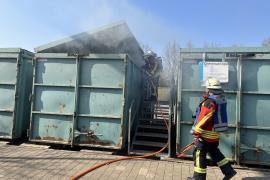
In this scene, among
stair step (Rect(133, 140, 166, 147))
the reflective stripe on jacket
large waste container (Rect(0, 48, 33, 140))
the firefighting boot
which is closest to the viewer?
the reflective stripe on jacket

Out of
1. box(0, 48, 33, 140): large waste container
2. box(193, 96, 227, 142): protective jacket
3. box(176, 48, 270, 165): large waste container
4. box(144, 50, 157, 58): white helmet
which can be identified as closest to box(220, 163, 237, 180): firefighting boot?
box(193, 96, 227, 142): protective jacket

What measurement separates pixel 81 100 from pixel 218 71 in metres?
3.29

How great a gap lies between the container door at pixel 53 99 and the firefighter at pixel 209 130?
11.0 ft

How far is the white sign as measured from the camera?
5.71 metres

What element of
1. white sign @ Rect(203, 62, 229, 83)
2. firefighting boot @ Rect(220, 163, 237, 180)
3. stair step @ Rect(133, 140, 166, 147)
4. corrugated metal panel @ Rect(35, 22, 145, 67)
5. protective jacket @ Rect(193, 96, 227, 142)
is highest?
corrugated metal panel @ Rect(35, 22, 145, 67)

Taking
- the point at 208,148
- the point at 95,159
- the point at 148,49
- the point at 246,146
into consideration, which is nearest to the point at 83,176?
the point at 95,159

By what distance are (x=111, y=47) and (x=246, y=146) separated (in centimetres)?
454

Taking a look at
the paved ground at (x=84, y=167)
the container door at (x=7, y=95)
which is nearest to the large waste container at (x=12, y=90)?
the container door at (x=7, y=95)

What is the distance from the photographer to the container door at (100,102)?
6.34 meters

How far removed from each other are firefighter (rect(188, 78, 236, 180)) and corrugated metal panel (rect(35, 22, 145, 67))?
2809 millimetres

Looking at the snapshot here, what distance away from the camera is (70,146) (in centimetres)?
677

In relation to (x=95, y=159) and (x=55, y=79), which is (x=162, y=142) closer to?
(x=95, y=159)

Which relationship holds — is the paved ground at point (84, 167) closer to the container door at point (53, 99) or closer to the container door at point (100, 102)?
the container door at point (100, 102)

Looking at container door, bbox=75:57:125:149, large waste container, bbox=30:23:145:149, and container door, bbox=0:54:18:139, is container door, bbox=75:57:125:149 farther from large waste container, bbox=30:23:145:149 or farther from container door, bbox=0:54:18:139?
container door, bbox=0:54:18:139
